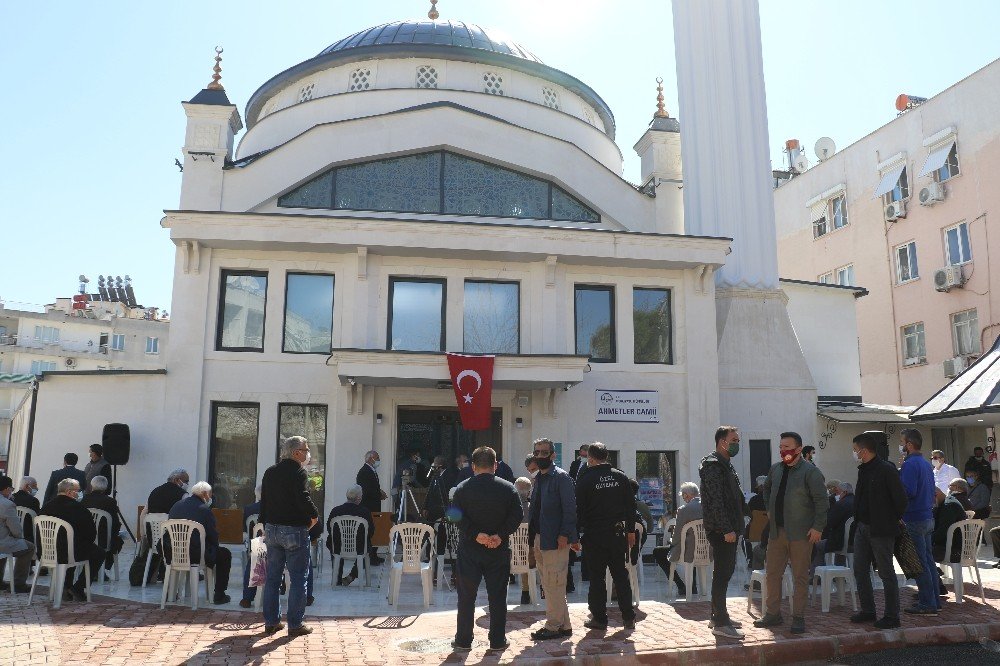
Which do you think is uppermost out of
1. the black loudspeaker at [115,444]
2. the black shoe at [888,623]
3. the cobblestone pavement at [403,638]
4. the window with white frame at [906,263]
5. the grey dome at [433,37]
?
the grey dome at [433,37]

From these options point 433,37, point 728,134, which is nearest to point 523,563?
point 728,134

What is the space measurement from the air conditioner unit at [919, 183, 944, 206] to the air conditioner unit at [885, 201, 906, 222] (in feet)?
3.57

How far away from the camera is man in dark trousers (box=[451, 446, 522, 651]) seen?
6332 mm

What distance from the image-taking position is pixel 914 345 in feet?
82.6

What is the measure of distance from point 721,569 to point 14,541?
770cm

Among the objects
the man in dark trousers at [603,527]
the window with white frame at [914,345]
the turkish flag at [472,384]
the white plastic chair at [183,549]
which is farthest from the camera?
the window with white frame at [914,345]

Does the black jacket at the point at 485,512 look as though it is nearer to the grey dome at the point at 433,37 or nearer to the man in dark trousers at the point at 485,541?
the man in dark trousers at the point at 485,541

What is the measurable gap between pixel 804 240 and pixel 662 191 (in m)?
13.5

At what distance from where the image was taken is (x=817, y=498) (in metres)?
6.88

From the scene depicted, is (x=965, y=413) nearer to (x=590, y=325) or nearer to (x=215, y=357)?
(x=590, y=325)

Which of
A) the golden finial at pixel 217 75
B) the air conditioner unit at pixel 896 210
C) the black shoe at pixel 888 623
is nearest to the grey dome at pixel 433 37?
the golden finial at pixel 217 75

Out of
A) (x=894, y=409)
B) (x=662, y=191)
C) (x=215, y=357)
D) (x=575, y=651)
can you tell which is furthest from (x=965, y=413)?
(x=215, y=357)

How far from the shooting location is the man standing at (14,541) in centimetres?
895

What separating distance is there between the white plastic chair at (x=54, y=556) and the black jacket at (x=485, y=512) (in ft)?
15.5
